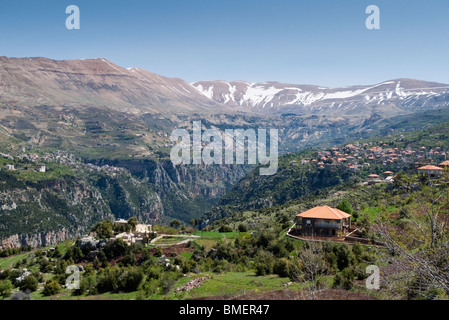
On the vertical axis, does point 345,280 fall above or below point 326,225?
above

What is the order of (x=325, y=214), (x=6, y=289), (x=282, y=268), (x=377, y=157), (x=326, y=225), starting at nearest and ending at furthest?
(x=282, y=268) < (x=6, y=289) < (x=326, y=225) < (x=325, y=214) < (x=377, y=157)

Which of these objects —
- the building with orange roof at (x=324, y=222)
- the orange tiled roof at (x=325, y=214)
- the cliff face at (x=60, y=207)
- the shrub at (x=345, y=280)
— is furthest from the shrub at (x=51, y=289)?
the cliff face at (x=60, y=207)

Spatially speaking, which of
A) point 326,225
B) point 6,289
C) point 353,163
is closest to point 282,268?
point 326,225

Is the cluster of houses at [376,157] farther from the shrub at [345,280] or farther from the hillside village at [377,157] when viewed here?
the shrub at [345,280]

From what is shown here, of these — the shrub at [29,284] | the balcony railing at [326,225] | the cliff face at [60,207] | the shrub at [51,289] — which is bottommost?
the cliff face at [60,207]

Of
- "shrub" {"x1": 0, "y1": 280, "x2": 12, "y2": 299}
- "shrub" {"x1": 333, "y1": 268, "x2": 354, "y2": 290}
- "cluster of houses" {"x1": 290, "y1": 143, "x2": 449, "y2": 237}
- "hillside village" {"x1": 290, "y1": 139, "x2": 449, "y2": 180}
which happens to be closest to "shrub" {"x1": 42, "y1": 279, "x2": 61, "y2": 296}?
"shrub" {"x1": 0, "y1": 280, "x2": 12, "y2": 299}

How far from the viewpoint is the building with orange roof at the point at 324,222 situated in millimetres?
38375

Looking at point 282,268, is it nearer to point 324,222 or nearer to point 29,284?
point 324,222

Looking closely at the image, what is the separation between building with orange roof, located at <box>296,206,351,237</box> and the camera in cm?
3838

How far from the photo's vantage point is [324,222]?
39031 mm

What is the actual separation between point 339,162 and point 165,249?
314 ft

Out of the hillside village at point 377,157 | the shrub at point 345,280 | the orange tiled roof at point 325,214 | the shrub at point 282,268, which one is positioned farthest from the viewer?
the hillside village at point 377,157

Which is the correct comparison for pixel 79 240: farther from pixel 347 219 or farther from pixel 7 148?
pixel 7 148
